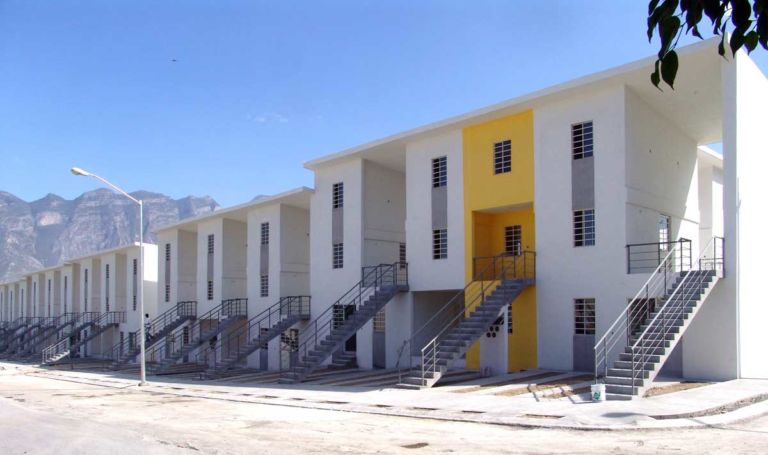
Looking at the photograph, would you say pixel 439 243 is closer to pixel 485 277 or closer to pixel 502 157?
pixel 485 277

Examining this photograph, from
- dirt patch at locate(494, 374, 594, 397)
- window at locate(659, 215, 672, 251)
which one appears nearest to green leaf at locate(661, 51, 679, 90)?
dirt patch at locate(494, 374, 594, 397)

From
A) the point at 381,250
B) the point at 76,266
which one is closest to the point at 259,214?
the point at 381,250

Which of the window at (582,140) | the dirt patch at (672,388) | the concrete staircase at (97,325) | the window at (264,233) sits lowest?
the concrete staircase at (97,325)

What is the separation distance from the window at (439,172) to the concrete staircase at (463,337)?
5.64 m

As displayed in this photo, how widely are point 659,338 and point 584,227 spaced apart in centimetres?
611

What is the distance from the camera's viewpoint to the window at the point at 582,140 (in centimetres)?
2358

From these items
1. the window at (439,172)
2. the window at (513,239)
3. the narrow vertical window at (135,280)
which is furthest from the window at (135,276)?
the window at (513,239)

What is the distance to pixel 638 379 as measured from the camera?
1681 cm

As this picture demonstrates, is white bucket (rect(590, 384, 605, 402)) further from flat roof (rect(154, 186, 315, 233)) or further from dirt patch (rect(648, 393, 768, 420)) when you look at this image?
flat roof (rect(154, 186, 315, 233))

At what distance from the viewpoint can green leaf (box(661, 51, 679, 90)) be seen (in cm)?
324

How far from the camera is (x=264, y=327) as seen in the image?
36.5 meters

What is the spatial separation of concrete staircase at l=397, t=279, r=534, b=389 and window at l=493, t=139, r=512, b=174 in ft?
14.4

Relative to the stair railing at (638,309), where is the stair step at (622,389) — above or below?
below

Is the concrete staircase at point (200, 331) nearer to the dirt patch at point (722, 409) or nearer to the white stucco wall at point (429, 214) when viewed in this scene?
the white stucco wall at point (429, 214)
